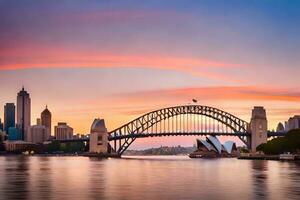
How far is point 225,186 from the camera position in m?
54.8

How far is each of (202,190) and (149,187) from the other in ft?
16.9

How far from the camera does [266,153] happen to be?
18462 centimetres

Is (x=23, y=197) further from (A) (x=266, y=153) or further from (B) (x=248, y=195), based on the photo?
(A) (x=266, y=153)

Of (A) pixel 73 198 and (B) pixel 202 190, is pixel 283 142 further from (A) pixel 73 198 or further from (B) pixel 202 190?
(A) pixel 73 198

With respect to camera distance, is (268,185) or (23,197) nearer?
(23,197)

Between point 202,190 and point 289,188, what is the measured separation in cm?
798

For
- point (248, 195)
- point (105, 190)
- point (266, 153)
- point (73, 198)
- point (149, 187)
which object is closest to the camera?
point (73, 198)

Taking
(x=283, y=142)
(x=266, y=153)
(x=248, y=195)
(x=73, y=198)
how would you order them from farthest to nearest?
(x=266, y=153)
(x=283, y=142)
(x=248, y=195)
(x=73, y=198)

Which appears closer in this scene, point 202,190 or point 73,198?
point 73,198

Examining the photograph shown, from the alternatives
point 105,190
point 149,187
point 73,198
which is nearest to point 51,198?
point 73,198

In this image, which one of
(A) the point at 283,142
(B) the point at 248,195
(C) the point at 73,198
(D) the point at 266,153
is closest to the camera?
(C) the point at 73,198

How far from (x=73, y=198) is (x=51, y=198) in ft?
5.11

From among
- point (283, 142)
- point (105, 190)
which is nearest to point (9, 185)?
point (105, 190)

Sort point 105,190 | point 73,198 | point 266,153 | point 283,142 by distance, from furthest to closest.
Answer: point 266,153 < point 283,142 < point 105,190 < point 73,198
